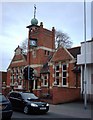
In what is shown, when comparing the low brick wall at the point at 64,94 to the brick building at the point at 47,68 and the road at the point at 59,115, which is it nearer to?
the brick building at the point at 47,68

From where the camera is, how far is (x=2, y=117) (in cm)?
1474

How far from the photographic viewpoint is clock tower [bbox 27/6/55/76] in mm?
41500

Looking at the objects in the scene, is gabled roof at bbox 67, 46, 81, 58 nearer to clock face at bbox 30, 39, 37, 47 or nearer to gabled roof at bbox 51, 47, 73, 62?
gabled roof at bbox 51, 47, 73, 62

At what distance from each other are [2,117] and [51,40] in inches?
1181

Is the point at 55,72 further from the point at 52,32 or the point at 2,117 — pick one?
the point at 2,117

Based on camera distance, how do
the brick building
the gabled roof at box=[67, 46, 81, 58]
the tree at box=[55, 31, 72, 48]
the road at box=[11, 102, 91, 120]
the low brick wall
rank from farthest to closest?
the tree at box=[55, 31, 72, 48]
the gabled roof at box=[67, 46, 81, 58]
the brick building
the low brick wall
the road at box=[11, 102, 91, 120]

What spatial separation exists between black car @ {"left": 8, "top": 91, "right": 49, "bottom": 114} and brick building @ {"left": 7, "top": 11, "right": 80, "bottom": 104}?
8128mm

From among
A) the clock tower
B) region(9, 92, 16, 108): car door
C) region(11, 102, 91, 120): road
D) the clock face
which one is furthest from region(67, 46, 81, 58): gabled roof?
region(9, 92, 16, 108): car door

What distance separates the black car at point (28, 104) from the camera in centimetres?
1912

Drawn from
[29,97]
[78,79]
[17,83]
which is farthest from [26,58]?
[29,97]

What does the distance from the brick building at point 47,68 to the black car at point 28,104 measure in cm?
813

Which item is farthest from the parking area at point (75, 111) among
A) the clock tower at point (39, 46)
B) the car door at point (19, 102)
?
the clock tower at point (39, 46)

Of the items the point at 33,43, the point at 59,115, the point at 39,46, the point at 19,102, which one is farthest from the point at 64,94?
the point at 33,43

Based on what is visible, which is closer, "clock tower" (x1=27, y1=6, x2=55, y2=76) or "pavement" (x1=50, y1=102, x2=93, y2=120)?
"pavement" (x1=50, y1=102, x2=93, y2=120)
